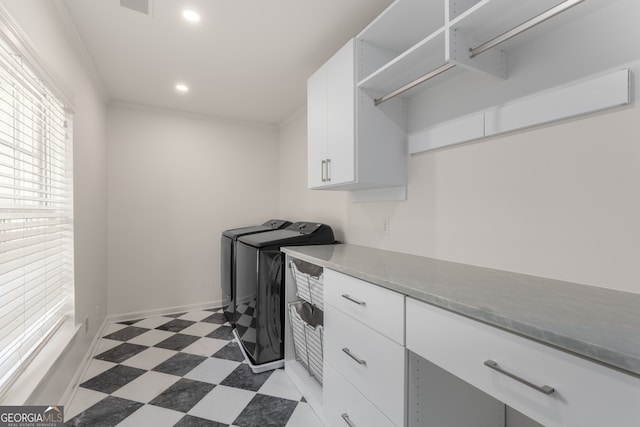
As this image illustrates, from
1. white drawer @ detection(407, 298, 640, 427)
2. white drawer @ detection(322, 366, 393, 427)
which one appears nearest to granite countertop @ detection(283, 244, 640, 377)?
white drawer @ detection(407, 298, 640, 427)

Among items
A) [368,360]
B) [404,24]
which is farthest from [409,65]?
[368,360]

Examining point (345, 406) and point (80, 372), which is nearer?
point (345, 406)

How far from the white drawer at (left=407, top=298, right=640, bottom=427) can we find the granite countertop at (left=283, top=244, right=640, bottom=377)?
27 mm

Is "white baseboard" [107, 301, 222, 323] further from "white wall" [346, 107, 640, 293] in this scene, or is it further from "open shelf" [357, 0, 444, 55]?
"open shelf" [357, 0, 444, 55]

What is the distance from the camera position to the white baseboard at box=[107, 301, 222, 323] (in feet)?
10.1

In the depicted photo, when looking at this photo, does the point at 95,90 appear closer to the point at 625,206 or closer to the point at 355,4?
the point at 355,4

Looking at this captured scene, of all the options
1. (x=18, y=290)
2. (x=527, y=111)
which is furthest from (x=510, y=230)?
(x=18, y=290)

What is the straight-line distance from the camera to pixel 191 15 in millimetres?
1745

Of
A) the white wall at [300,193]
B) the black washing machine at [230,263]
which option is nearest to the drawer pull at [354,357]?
the white wall at [300,193]

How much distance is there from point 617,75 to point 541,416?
111 cm

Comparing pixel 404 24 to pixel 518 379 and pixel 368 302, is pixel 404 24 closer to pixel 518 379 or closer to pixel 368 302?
pixel 368 302

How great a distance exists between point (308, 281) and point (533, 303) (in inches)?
49.1

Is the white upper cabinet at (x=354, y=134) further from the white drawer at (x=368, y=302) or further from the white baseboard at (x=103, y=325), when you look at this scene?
the white baseboard at (x=103, y=325)

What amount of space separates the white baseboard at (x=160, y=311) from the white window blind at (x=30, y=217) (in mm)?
1317
